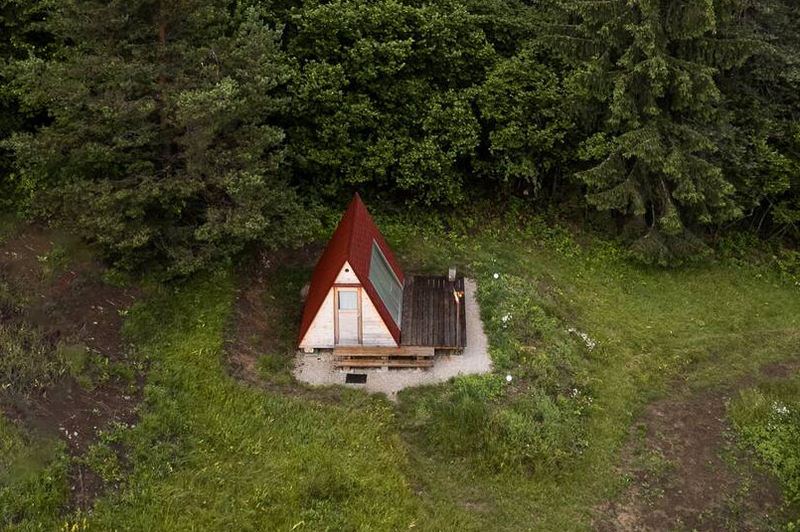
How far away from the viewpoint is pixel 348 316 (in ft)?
46.7

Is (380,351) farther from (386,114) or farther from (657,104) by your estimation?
(657,104)

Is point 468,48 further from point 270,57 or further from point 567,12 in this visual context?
point 270,57

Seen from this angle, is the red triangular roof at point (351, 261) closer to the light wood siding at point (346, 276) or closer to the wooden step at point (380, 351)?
the light wood siding at point (346, 276)

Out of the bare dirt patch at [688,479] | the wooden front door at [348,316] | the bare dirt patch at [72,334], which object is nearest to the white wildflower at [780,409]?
the bare dirt patch at [688,479]

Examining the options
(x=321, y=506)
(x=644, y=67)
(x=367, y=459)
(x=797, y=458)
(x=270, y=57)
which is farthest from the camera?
(x=644, y=67)

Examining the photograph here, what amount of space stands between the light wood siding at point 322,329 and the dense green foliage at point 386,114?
186cm

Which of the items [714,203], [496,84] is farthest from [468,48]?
[714,203]

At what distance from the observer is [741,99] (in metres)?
19.5

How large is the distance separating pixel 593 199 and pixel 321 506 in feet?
36.5

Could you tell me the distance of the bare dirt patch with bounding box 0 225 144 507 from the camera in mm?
10820

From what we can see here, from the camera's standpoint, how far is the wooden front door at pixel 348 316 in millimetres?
13953

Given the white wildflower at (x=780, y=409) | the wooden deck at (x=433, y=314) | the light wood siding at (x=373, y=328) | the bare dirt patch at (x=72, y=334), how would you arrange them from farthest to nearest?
the wooden deck at (x=433, y=314) → the light wood siding at (x=373, y=328) → the white wildflower at (x=780, y=409) → the bare dirt patch at (x=72, y=334)

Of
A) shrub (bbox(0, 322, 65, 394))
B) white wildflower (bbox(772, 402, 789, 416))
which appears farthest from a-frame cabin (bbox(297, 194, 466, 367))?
white wildflower (bbox(772, 402, 789, 416))

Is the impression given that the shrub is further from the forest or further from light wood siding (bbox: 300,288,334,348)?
light wood siding (bbox: 300,288,334,348)
